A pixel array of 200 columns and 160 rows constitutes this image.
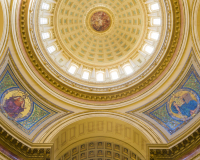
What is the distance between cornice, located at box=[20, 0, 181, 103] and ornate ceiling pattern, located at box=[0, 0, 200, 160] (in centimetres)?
8

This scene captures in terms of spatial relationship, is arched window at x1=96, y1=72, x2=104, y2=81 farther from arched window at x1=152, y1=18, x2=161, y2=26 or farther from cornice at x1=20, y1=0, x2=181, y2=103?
arched window at x1=152, y1=18, x2=161, y2=26

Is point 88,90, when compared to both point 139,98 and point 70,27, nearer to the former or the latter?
point 139,98

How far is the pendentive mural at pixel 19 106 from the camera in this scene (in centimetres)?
1518

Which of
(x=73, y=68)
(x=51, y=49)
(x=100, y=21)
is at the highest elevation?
(x=100, y=21)

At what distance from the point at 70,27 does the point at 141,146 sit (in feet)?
60.6

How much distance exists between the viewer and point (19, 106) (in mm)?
16062

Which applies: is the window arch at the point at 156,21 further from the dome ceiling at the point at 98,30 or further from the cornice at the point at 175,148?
the cornice at the point at 175,148

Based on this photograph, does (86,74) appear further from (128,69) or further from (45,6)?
(45,6)

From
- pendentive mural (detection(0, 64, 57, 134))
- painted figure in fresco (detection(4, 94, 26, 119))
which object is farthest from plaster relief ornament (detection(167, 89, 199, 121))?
painted figure in fresco (detection(4, 94, 26, 119))

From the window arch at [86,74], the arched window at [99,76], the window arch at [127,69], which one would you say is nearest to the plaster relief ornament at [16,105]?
the window arch at [86,74]

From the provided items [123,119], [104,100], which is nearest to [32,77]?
[104,100]

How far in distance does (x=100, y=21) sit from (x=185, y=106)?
58.0 feet

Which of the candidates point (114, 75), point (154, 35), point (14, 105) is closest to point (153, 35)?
point (154, 35)

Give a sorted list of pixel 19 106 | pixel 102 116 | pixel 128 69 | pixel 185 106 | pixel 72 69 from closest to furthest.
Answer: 1. pixel 185 106
2. pixel 19 106
3. pixel 102 116
4. pixel 128 69
5. pixel 72 69
